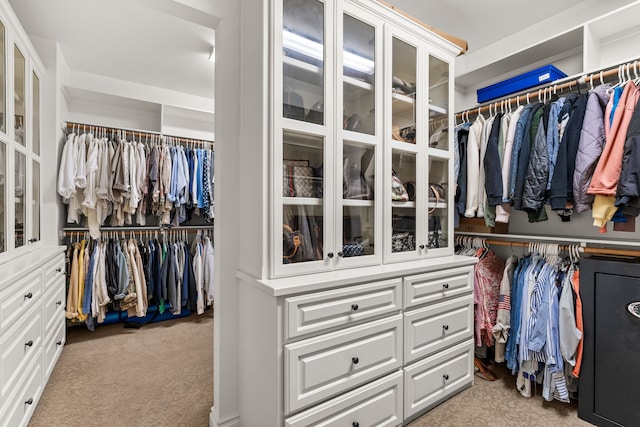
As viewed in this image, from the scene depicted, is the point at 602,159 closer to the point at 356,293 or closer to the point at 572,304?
the point at 572,304

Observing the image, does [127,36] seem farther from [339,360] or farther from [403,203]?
[339,360]

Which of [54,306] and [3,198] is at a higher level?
[3,198]

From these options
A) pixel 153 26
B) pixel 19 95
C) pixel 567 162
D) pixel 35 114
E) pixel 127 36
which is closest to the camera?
pixel 567 162

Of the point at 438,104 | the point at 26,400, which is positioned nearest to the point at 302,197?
the point at 438,104

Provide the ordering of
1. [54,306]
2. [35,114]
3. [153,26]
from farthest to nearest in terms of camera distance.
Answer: [153,26], [35,114], [54,306]

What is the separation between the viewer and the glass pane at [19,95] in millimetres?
1873

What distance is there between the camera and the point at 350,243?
163 cm

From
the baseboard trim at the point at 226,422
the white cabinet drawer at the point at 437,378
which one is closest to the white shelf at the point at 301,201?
the white cabinet drawer at the point at 437,378

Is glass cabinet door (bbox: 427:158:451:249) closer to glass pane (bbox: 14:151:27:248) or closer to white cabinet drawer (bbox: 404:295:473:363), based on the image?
white cabinet drawer (bbox: 404:295:473:363)

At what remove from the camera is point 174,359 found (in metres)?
2.42

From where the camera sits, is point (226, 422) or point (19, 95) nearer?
point (226, 422)

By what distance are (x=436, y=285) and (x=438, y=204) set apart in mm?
524

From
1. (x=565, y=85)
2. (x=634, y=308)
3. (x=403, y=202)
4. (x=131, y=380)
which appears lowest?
(x=131, y=380)

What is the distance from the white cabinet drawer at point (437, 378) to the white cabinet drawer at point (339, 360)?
18 cm
